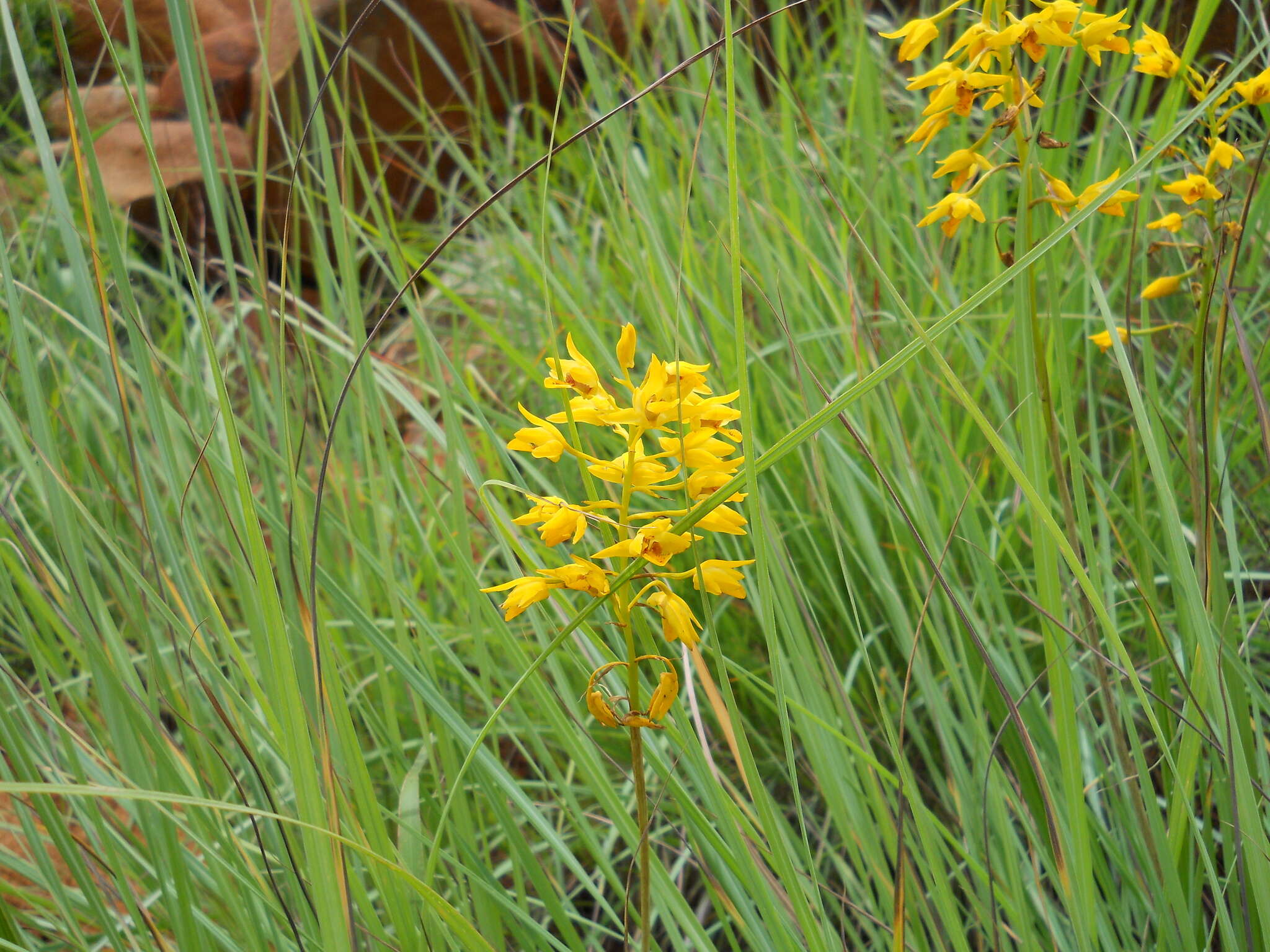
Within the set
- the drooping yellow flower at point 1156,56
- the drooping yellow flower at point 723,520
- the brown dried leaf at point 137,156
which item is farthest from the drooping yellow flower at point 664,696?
the brown dried leaf at point 137,156

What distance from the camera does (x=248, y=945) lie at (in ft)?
2.77

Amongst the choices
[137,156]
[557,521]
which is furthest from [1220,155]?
[137,156]

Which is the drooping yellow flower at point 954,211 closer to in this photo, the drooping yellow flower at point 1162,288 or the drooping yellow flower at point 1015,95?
the drooping yellow flower at point 1015,95

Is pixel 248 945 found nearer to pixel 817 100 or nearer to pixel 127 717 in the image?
pixel 127 717

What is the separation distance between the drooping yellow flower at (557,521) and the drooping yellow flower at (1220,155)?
2.51ft

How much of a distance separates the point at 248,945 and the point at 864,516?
2.78 ft

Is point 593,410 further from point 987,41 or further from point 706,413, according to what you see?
point 987,41

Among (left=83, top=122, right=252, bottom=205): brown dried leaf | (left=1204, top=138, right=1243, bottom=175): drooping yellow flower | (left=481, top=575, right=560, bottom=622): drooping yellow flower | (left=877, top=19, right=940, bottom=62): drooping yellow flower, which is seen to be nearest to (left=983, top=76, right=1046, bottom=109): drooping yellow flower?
(left=877, top=19, right=940, bottom=62): drooping yellow flower

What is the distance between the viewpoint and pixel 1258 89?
91cm

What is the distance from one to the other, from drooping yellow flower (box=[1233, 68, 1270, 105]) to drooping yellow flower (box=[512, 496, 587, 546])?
82 cm

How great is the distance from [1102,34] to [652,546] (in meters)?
0.67

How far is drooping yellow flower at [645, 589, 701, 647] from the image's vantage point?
599 mm

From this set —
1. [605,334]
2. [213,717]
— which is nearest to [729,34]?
[213,717]

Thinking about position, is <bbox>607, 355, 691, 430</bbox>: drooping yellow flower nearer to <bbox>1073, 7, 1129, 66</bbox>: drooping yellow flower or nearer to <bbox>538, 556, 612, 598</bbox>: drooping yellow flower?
<bbox>538, 556, 612, 598</bbox>: drooping yellow flower
